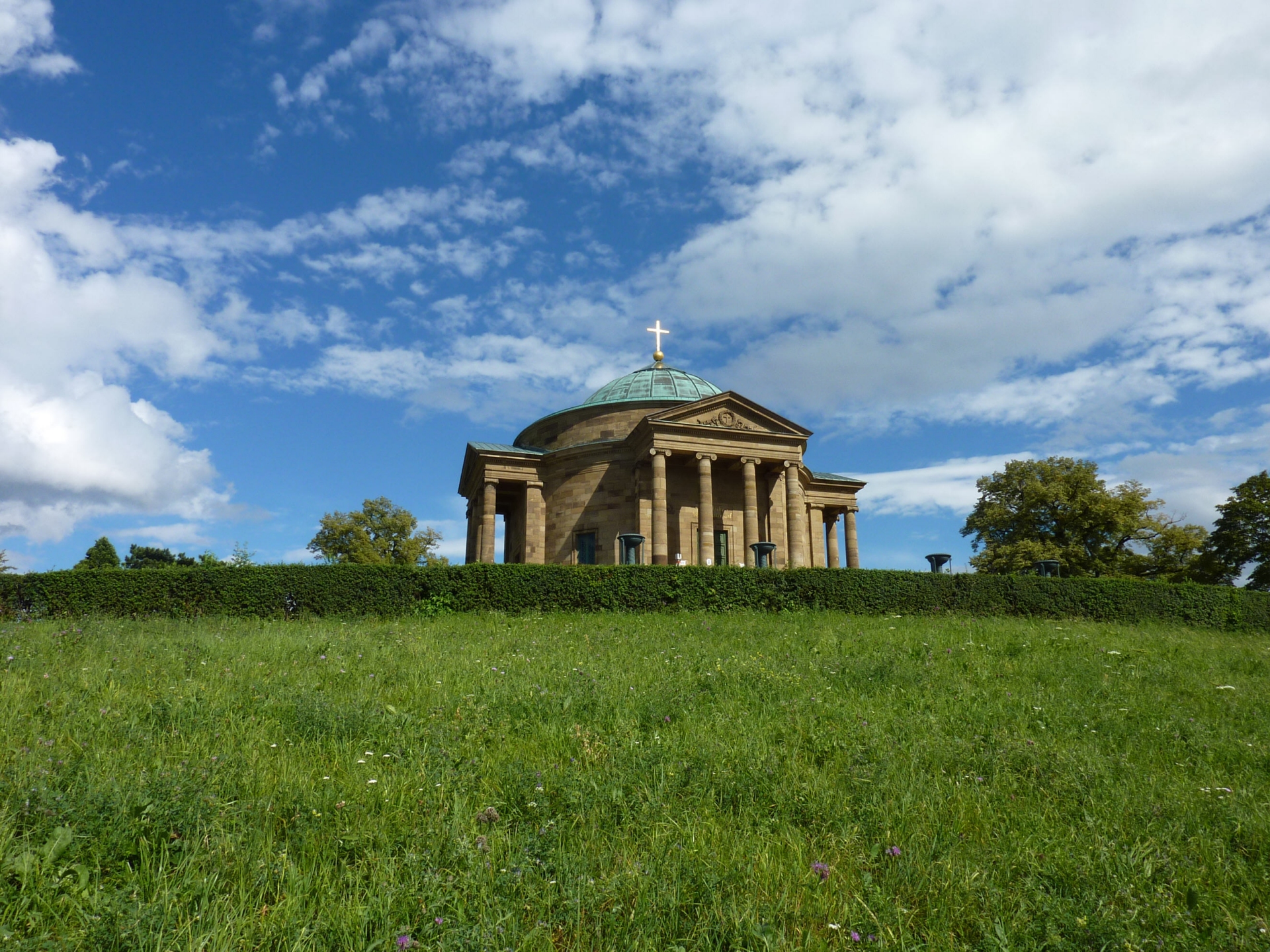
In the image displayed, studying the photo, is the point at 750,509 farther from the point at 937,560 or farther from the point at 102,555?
the point at 102,555

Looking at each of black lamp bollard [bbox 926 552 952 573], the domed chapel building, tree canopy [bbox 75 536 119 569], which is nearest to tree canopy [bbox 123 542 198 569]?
tree canopy [bbox 75 536 119 569]

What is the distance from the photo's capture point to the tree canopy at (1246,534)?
4472 cm

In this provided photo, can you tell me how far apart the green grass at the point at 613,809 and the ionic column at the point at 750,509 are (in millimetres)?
23307

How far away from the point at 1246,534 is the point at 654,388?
124 feet

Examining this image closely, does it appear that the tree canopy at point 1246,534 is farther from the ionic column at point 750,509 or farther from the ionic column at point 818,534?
the ionic column at point 750,509

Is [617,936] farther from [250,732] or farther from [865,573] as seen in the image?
[865,573]

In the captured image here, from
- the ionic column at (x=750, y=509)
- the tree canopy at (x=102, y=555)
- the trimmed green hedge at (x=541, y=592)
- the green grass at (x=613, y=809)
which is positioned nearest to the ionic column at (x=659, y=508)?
the ionic column at (x=750, y=509)

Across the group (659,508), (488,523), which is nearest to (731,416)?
(659,508)

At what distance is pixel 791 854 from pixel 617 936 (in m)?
1.47

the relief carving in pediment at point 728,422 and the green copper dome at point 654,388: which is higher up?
the green copper dome at point 654,388

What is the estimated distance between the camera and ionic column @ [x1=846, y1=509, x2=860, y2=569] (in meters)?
42.0

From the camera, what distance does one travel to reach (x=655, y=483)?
32750 millimetres

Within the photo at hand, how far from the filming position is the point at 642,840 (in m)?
5.05

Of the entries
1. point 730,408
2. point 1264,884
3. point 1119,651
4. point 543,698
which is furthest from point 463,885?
point 730,408
